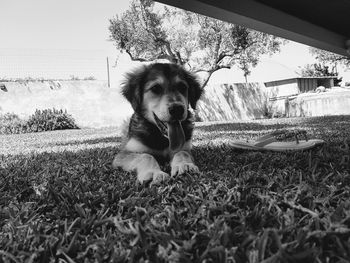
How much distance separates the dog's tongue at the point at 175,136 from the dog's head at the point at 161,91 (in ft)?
0.25

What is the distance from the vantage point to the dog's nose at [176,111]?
3.18 m

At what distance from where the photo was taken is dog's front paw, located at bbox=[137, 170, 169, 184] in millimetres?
2410

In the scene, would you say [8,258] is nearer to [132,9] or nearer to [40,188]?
[40,188]

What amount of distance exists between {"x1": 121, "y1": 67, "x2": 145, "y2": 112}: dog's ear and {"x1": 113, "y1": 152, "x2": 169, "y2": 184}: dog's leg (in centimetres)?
67

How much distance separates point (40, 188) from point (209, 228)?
150 cm

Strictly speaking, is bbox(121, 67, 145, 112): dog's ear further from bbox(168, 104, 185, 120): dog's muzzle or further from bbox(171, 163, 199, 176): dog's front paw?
bbox(171, 163, 199, 176): dog's front paw

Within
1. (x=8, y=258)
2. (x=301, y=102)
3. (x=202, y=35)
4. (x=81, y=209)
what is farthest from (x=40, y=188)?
(x=301, y=102)

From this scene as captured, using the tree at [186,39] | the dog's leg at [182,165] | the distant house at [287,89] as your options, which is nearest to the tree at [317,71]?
the distant house at [287,89]

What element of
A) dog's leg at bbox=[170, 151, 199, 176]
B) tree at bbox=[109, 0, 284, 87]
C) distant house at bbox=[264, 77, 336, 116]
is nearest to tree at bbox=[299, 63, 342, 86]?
distant house at bbox=[264, 77, 336, 116]

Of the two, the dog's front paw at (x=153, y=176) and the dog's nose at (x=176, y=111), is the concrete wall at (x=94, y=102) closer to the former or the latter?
the dog's nose at (x=176, y=111)

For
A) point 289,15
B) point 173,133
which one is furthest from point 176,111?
point 289,15

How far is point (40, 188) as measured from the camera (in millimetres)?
2379

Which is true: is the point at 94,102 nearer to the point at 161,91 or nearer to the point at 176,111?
the point at 161,91

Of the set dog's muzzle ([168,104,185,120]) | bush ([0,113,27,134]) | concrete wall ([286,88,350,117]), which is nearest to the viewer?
dog's muzzle ([168,104,185,120])
